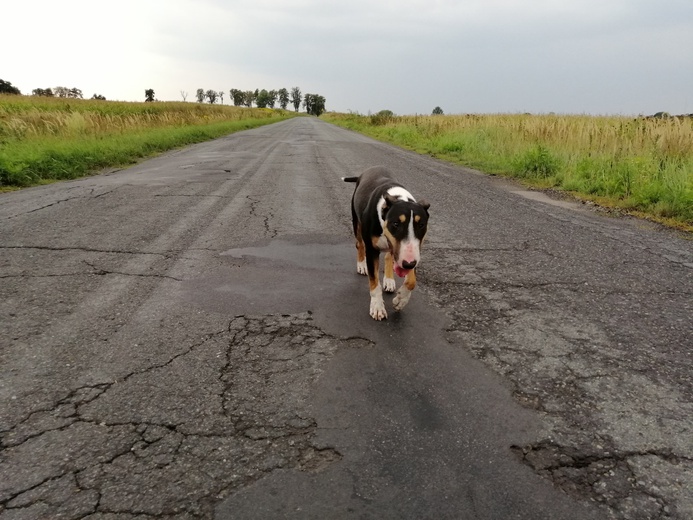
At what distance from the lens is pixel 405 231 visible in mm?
3166

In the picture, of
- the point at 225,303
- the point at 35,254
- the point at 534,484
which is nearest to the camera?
the point at 534,484

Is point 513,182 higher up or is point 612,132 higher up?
point 612,132

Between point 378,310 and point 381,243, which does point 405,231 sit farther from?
point 378,310

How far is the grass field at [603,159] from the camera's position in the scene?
25.4ft

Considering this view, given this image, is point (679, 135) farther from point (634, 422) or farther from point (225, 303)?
point (225, 303)

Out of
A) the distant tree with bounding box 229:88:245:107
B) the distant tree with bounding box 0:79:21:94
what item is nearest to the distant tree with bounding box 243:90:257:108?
the distant tree with bounding box 229:88:245:107

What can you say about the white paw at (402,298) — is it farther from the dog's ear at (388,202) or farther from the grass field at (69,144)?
the grass field at (69,144)

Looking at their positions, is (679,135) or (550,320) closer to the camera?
(550,320)

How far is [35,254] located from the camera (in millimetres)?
4766

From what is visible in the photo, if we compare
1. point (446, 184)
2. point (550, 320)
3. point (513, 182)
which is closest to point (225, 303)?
point (550, 320)

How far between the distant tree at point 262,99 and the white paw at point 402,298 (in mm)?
140910

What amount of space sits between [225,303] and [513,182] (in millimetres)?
8841

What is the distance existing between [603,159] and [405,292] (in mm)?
8914

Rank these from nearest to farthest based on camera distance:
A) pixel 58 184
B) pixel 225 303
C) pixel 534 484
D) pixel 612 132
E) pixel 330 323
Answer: pixel 534 484 → pixel 330 323 → pixel 225 303 → pixel 58 184 → pixel 612 132
